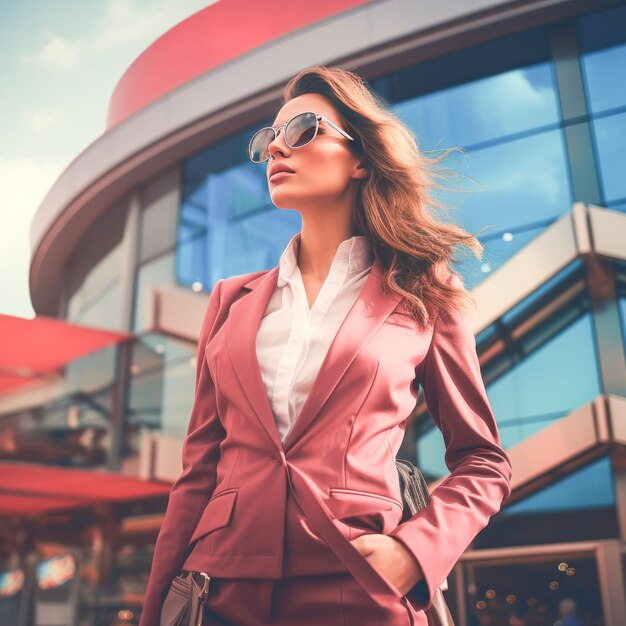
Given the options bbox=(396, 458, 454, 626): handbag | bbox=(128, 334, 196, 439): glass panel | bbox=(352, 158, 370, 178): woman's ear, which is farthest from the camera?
bbox=(128, 334, 196, 439): glass panel

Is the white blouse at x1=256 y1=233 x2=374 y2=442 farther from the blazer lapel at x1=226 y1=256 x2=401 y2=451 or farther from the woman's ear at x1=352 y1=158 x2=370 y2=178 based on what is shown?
the woman's ear at x1=352 y1=158 x2=370 y2=178

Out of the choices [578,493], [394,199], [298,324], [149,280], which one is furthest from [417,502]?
[149,280]

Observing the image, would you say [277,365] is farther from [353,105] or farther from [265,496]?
[353,105]

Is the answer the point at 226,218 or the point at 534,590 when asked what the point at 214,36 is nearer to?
the point at 226,218

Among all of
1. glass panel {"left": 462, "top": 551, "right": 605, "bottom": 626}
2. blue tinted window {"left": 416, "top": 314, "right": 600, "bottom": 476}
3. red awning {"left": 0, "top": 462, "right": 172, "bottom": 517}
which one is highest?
blue tinted window {"left": 416, "top": 314, "right": 600, "bottom": 476}

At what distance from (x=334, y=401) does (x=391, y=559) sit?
14.4 inches

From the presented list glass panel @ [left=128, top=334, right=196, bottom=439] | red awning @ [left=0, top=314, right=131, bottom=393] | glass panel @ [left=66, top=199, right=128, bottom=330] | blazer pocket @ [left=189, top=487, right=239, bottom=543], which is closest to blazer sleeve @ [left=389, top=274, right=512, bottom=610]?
blazer pocket @ [left=189, top=487, right=239, bottom=543]

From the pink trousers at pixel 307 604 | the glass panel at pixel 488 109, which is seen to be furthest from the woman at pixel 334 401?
the glass panel at pixel 488 109

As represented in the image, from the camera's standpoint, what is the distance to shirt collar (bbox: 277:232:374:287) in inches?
76.5

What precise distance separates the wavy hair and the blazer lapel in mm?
81

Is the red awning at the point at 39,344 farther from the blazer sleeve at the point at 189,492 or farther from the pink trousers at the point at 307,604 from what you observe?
the pink trousers at the point at 307,604

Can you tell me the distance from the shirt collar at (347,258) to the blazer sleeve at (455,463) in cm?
26

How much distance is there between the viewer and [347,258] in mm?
1957

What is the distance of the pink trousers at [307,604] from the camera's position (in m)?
1.39
